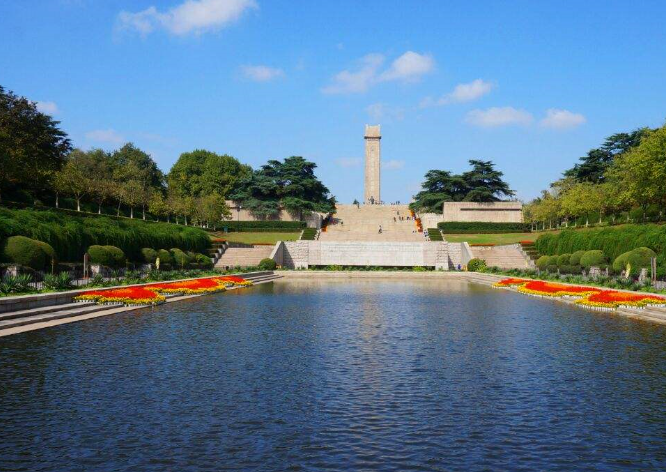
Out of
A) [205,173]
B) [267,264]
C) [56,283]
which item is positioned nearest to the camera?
[56,283]

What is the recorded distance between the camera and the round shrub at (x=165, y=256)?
162 feet

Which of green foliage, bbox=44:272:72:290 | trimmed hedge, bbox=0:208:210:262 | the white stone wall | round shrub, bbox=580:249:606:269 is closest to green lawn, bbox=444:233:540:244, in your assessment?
the white stone wall

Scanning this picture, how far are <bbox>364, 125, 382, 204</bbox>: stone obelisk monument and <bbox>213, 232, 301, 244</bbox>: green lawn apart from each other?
2959 centimetres

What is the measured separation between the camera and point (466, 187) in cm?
8800

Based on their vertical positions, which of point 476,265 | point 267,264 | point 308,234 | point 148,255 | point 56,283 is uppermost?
point 308,234

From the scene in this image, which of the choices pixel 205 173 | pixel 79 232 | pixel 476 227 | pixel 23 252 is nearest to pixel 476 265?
pixel 476 227

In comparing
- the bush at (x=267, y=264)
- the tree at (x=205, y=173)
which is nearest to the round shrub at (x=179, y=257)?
the bush at (x=267, y=264)

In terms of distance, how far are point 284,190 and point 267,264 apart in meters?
29.3

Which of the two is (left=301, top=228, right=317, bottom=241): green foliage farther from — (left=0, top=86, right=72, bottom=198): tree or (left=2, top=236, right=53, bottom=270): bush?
(left=2, top=236, right=53, bottom=270): bush

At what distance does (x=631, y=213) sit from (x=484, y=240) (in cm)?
1525

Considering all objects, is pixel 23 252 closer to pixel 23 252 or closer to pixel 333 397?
pixel 23 252

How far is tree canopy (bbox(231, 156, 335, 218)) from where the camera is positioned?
279ft

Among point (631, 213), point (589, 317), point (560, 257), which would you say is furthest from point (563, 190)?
point (589, 317)

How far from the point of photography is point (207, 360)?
44.7 ft
